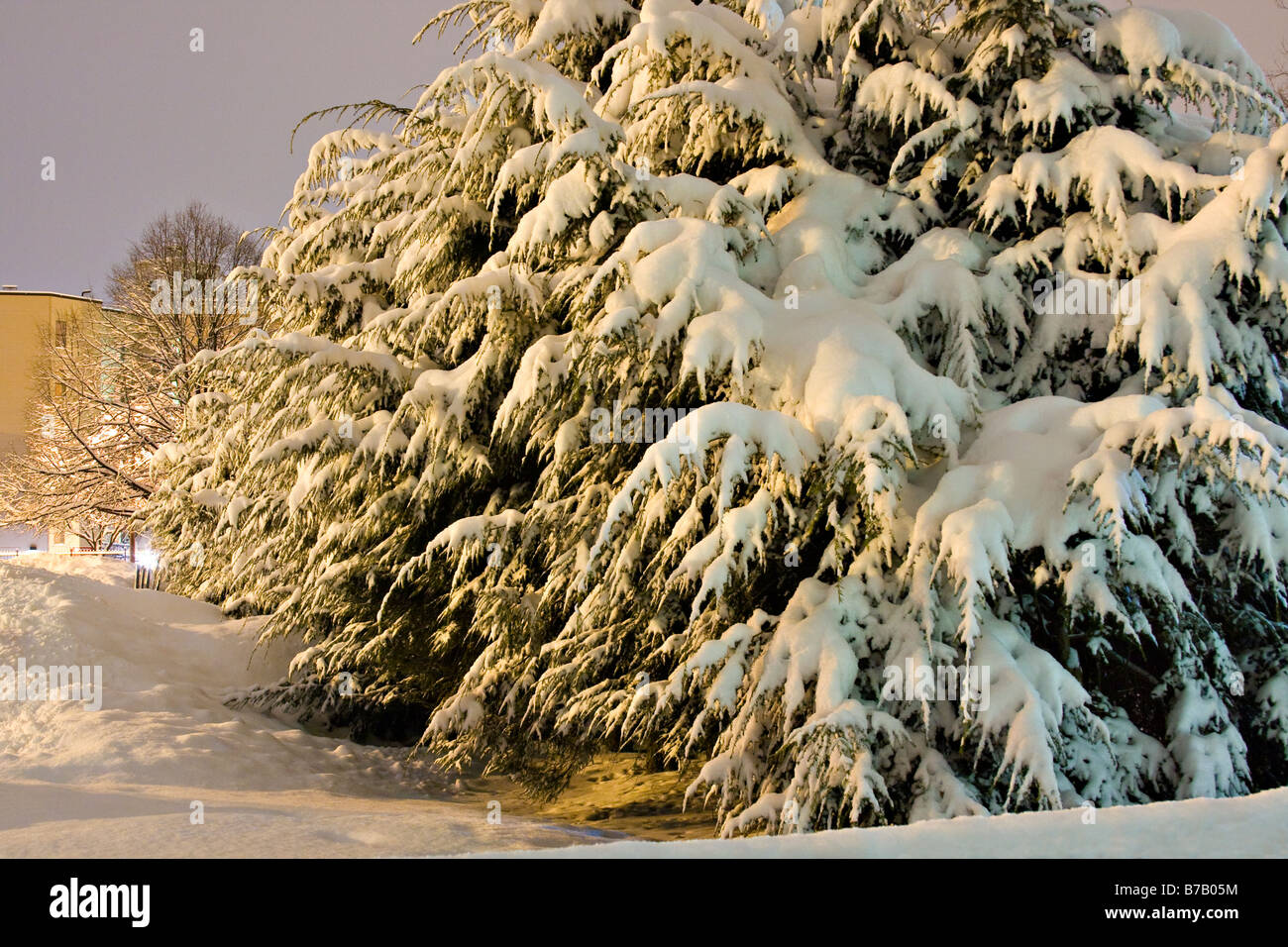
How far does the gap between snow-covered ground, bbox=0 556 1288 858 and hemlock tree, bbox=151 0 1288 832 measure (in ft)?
2.78

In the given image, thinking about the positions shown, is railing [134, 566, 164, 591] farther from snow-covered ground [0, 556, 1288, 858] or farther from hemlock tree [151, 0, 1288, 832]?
hemlock tree [151, 0, 1288, 832]

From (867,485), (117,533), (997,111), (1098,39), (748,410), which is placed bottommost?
(117,533)

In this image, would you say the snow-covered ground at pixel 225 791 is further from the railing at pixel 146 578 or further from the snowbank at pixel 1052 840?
the railing at pixel 146 578

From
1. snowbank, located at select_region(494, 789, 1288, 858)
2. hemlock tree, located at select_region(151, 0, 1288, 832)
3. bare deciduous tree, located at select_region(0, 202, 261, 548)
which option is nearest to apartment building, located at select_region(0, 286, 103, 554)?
bare deciduous tree, located at select_region(0, 202, 261, 548)

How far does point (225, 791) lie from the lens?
6223 millimetres

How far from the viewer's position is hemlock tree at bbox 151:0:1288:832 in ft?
15.8

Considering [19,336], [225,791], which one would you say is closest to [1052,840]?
[225,791]

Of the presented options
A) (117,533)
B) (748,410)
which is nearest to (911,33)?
(748,410)

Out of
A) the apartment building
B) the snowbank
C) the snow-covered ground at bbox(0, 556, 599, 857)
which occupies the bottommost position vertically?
the snow-covered ground at bbox(0, 556, 599, 857)

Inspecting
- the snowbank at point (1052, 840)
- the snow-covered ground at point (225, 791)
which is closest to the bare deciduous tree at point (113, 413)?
the snow-covered ground at point (225, 791)

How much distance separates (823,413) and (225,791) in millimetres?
4399
